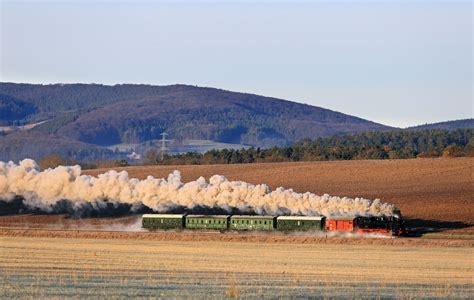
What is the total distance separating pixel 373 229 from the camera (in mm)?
96500

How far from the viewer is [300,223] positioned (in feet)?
327

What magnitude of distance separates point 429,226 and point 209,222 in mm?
20389

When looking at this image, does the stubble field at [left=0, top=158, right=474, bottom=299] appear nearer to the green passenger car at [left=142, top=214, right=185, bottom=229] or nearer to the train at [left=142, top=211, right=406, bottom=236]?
the green passenger car at [left=142, top=214, right=185, bottom=229]

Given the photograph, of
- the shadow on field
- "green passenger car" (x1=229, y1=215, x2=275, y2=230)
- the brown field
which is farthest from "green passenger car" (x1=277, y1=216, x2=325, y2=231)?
the brown field

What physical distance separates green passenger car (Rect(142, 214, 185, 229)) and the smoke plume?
4.58 meters

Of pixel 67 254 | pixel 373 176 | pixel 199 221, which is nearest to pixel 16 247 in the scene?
pixel 67 254

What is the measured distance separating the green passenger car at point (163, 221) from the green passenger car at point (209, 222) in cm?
87

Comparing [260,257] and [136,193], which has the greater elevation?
[136,193]

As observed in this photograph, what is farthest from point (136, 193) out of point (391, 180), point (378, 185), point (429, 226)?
point (391, 180)

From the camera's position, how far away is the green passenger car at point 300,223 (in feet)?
324

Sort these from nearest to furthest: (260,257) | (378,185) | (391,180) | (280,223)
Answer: (260,257) < (280,223) < (378,185) < (391,180)

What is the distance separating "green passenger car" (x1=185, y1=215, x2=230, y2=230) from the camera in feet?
338

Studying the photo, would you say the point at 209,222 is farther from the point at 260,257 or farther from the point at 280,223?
the point at 260,257

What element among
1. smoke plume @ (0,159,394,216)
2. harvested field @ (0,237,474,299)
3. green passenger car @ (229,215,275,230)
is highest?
smoke plume @ (0,159,394,216)
